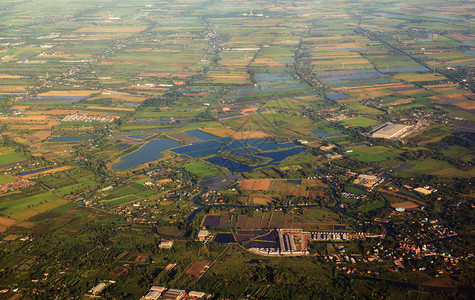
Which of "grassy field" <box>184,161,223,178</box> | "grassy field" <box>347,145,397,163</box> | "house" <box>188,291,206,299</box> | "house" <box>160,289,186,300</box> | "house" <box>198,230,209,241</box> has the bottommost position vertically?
"grassy field" <box>347,145,397,163</box>

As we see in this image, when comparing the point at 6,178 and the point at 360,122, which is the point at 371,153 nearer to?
the point at 360,122

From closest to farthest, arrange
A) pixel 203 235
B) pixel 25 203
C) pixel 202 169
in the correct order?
1. pixel 203 235
2. pixel 25 203
3. pixel 202 169

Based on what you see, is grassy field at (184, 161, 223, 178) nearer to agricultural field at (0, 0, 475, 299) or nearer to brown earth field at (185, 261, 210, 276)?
agricultural field at (0, 0, 475, 299)

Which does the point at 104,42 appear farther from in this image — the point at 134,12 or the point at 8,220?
the point at 8,220

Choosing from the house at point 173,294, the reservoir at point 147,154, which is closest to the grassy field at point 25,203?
the reservoir at point 147,154

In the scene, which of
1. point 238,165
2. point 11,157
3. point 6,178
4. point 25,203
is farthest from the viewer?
point 11,157

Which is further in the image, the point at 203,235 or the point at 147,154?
the point at 147,154

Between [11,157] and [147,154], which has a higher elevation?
[11,157]

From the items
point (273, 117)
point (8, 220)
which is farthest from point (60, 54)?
point (8, 220)

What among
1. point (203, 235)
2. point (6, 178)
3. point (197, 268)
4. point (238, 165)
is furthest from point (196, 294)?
point (6, 178)

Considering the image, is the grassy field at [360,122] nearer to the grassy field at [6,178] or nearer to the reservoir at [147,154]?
the reservoir at [147,154]

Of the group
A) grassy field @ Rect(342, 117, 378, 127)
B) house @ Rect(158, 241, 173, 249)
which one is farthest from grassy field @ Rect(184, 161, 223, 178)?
grassy field @ Rect(342, 117, 378, 127)

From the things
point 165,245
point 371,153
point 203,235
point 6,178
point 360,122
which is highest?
point 6,178
